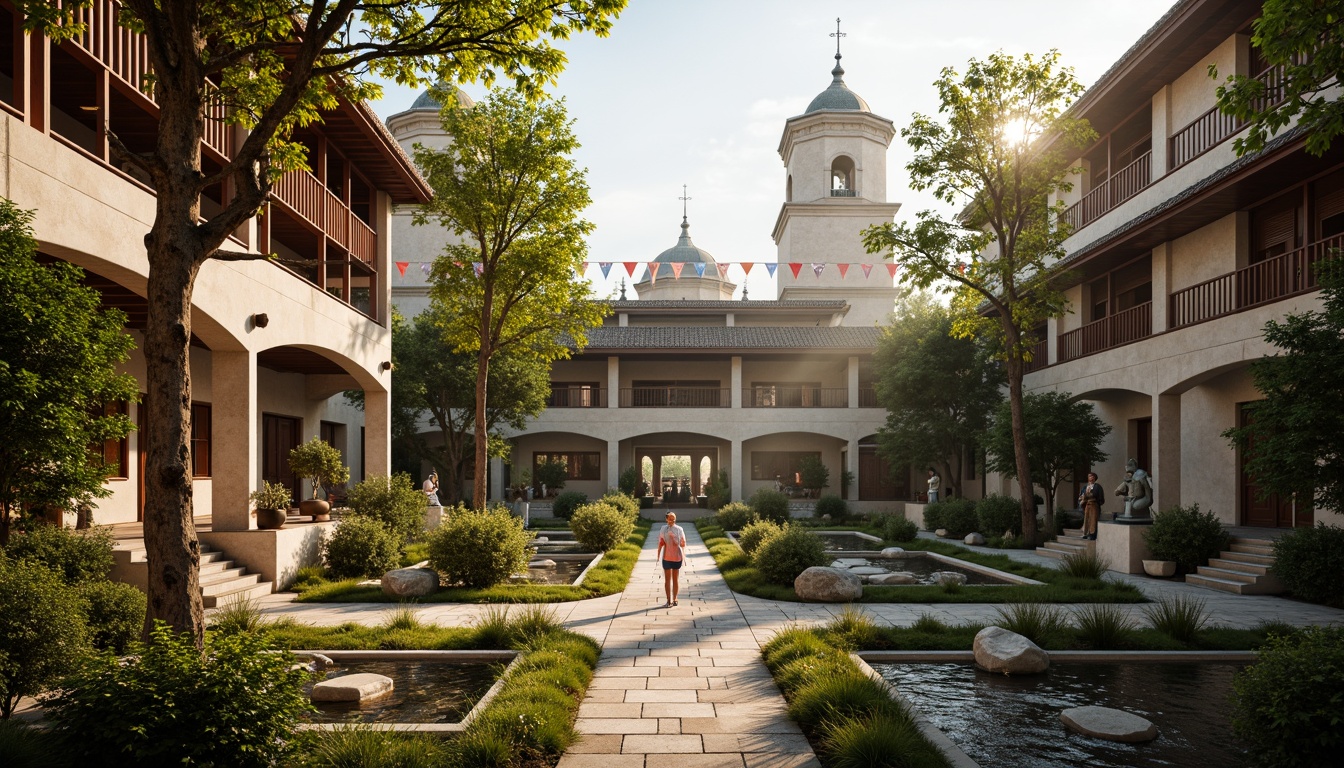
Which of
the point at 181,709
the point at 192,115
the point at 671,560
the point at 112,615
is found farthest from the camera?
the point at 671,560

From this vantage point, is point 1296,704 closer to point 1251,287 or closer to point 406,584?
point 406,584

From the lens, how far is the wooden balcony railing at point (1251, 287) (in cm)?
1514

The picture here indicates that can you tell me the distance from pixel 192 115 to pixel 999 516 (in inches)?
761

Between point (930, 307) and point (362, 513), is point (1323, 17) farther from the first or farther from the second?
point (930, 307)

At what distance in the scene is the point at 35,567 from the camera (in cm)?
733

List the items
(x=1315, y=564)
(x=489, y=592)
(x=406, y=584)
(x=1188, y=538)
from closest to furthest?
(x=1315, y=564) < (x=406, y=584) < (x=489, y=592) < (x=1188, y=538)

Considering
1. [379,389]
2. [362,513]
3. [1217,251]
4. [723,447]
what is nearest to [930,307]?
[723,447]

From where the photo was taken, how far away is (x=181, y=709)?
4.47 m

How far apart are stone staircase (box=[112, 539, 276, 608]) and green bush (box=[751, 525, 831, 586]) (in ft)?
24.1

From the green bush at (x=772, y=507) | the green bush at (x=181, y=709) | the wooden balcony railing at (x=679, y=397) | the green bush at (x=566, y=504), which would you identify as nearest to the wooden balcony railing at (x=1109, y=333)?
the green bush at (x=772, y=507)

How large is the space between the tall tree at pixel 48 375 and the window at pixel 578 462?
28.6 meters

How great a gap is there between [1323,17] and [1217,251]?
41.5 ft

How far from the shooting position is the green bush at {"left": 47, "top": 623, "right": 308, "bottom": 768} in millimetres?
4355

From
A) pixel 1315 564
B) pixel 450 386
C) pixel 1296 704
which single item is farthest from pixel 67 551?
pixel 450 386
